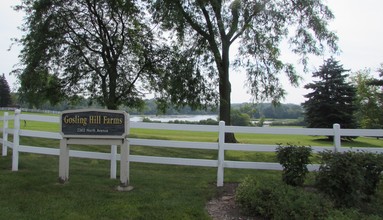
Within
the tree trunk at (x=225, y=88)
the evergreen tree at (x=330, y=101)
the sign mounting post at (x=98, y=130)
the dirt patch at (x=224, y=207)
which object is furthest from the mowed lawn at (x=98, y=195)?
the evergreen tree at (x=330, y=101)

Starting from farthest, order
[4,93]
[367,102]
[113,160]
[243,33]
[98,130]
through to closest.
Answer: [4,93], [367,102], [243,33], [113,160], [98,130]

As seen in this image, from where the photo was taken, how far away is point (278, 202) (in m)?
5.65

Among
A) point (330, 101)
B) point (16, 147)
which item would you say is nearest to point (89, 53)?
point (16, 147)

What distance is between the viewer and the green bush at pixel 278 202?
5340 mm

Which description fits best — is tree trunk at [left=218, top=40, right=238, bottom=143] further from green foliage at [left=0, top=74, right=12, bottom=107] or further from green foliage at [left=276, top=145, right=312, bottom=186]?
green foliage at [left=0, top=74, right=12, bottom=107]

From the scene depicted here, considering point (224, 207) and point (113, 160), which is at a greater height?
point (113, 160)

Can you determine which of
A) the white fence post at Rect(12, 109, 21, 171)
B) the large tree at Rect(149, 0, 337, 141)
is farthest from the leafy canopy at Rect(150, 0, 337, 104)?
the white fence post at Rect(12, 109, 21, 171)

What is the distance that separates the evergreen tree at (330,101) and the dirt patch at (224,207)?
26.3m

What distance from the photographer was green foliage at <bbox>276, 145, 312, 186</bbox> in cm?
696

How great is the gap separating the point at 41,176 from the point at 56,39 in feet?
41.3

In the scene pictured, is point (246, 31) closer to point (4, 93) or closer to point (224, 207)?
point (224, 207)

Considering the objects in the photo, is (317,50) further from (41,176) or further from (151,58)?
(41,176)

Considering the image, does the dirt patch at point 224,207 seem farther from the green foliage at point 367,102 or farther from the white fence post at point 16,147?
the green foliage at point 367,102

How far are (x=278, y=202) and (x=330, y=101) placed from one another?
Answer: 28627 mm
